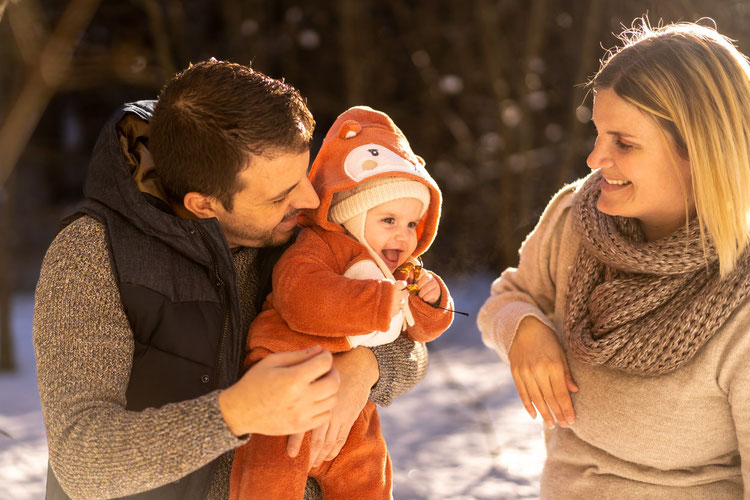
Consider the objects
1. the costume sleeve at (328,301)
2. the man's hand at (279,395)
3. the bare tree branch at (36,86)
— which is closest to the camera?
the man's hand at (279,395)

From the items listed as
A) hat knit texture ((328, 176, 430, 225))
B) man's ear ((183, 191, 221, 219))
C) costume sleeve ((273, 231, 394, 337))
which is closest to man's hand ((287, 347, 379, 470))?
costume sleeve ((273, 231, 394, 337))

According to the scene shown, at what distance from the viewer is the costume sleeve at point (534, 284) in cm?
205

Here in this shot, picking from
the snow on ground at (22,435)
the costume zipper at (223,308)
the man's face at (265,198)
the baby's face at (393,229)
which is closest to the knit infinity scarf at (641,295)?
the baby's face at (393,229)

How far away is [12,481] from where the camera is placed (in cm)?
301

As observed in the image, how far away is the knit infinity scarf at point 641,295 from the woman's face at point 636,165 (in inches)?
3.5

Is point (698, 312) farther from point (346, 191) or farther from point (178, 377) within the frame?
point (178, 377)

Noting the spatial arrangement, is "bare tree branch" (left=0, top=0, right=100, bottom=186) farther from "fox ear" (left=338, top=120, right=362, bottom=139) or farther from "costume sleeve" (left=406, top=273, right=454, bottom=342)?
"costume sleeve" (left=406, top=273, right=454, bottom=342)

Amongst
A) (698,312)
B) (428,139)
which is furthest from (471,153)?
(698,312)

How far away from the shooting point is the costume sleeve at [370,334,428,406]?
5.75ft

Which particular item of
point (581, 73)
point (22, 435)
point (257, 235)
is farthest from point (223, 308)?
point (581, 73)

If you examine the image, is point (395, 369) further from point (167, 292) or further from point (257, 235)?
point (167, 292)

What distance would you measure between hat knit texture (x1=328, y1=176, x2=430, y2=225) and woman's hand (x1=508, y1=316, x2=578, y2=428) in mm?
478

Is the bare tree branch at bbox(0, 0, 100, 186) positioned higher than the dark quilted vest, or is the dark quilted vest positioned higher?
the bare tree branch at bbox(0, 0, 100, 186)

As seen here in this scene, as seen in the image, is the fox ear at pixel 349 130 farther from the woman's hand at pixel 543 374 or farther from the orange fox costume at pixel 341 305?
the woman's hand at pixel 543 374
